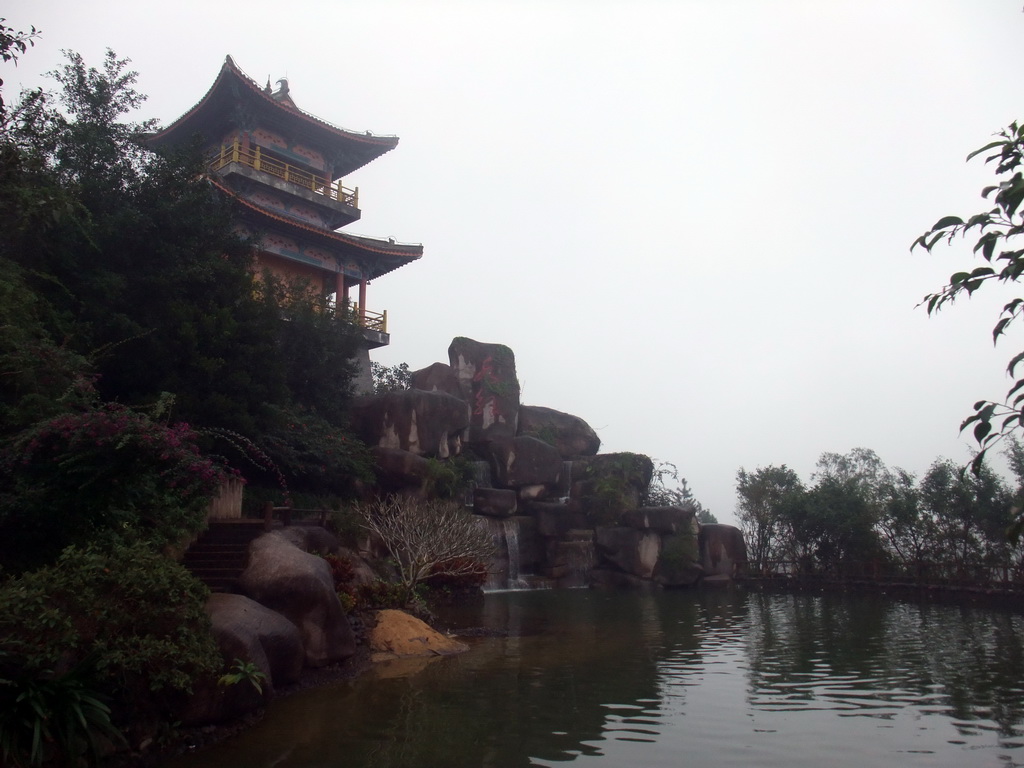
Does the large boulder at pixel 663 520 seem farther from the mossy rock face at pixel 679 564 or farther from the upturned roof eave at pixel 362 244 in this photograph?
the upturned roof eave at pixel 362 244

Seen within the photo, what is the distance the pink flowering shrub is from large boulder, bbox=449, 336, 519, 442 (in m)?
21.4

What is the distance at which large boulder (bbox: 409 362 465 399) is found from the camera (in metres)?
31.1

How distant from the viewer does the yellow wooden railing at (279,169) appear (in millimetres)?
27067

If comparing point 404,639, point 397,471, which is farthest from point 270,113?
point 404,639

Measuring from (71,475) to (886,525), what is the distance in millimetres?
23545

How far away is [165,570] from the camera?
731 centimetres

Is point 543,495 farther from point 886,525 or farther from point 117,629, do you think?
point 117,629

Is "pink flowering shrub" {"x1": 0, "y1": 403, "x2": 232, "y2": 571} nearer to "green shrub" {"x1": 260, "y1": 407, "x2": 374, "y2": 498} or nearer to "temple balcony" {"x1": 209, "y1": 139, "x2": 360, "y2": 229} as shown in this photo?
"green shrub" {"x1": 260, "y1": 407, "x2": 374, "y2": 498}

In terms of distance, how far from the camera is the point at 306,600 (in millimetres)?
9844

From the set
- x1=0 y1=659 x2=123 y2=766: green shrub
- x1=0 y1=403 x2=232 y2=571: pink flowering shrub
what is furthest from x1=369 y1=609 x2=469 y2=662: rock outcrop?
x1=0 y1=659 x2=123 y2=766: green shrub

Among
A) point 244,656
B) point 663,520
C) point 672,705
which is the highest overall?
point 663,520

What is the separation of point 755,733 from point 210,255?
46.3 ft

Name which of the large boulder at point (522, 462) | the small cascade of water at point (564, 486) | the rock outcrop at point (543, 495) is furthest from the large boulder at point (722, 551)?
the large boulder at point (522, 462)

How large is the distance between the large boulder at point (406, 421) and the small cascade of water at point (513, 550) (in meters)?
3.44
